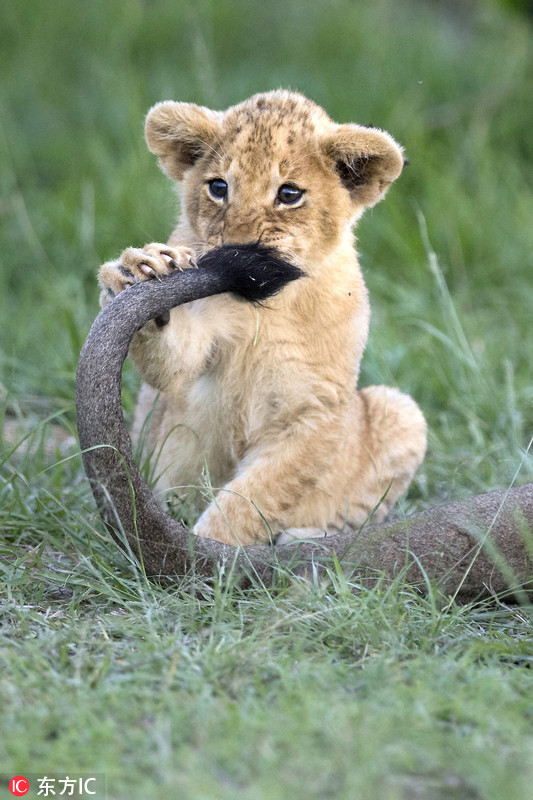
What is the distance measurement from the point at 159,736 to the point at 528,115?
23.1 feet

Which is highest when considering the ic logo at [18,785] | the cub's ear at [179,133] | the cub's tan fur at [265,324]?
the cub's ear at [179,133]

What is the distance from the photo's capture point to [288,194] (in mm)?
3471

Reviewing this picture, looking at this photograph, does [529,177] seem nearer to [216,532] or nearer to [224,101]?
[224,101]

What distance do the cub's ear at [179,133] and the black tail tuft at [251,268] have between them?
23.3 inches

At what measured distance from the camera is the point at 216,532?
11.3ft

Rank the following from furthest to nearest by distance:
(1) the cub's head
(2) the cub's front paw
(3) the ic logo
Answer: (1) the cub's head < (2) the cub's front paw < (3) the ic logo

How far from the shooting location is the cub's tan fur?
343 centimetres

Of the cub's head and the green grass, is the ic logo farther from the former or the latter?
the cub's head

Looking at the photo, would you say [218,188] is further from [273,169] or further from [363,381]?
[363,381]

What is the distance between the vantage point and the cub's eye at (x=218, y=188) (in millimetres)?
3498

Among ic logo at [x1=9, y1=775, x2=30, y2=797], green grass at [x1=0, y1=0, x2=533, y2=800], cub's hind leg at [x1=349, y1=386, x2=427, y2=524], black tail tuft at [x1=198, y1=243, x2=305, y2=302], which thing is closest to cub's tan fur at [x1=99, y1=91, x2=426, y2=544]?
black tail tuft at [x1=198, y1=243, x2=305, y2=302]

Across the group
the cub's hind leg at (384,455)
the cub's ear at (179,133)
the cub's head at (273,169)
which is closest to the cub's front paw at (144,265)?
the cub's head at (273,169)

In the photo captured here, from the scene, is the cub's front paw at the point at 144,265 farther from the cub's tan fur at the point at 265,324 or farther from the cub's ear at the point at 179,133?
the cub's ear at the point at 179,133

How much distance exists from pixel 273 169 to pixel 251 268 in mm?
449
